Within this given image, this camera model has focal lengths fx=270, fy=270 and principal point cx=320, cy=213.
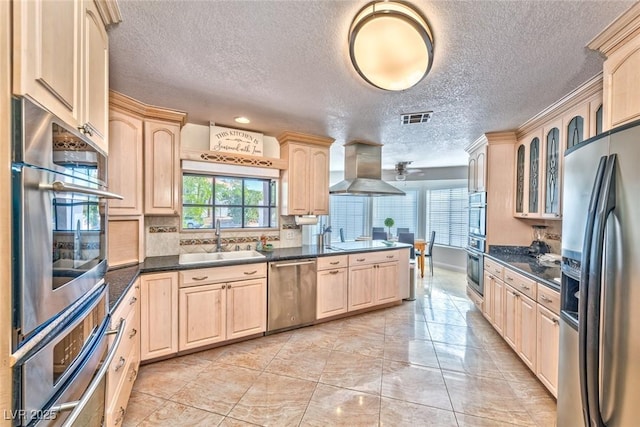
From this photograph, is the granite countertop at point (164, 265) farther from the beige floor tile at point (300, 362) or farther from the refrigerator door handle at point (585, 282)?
the refrigerator door handle at point (585, 282)

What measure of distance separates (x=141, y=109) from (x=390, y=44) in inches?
91.0

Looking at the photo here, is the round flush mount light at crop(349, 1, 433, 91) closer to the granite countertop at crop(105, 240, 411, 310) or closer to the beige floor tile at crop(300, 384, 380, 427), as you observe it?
the granite countertop at crop(105, 240, 411, 310)

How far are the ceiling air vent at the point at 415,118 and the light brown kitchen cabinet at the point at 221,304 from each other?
2.24 metres

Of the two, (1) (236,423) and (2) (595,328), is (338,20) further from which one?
(1) (236,423)

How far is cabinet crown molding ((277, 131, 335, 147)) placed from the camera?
138 inches

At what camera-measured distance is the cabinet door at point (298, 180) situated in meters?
3.55

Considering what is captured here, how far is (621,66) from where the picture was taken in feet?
4.96

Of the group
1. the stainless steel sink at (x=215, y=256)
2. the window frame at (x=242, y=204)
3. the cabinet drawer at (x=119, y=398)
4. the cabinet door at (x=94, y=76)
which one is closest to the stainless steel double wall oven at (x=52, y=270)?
the cabinet door at (x=94, y=76)

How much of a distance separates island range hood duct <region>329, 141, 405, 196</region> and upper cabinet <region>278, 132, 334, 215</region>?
12.0 inches

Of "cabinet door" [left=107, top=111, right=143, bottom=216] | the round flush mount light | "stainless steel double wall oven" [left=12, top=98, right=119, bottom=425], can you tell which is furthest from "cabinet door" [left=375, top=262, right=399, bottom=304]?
"stainless steel double wall oven" [left=12, top=98, right=119, bottom=425]

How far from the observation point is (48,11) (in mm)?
843

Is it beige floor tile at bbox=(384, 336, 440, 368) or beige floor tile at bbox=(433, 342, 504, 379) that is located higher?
beige floor tile at bbox=(433, 342, 504, 379)

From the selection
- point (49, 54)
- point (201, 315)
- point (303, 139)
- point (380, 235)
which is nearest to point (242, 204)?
point (303, 139)

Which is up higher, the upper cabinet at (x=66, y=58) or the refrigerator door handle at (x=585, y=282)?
the upper cabinet at (x=66, y=58)
